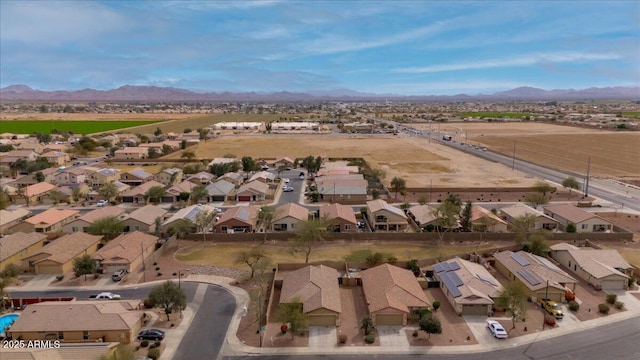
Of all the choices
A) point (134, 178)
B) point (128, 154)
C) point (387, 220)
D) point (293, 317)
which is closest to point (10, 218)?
point (134, 178)

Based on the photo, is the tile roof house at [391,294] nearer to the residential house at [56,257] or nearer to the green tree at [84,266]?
the green tree at [84,266]

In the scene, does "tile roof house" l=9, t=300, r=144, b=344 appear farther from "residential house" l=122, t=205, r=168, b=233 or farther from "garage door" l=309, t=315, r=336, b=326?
"residential house" l=122, t=205, r=168, b=233

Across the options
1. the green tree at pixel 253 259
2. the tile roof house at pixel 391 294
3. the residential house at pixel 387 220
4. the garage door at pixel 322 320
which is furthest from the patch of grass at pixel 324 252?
the garage door at pixel 322 320

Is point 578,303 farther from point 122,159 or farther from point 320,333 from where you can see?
point 122,159

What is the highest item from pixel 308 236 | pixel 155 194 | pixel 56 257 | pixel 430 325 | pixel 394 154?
pixel 394 154

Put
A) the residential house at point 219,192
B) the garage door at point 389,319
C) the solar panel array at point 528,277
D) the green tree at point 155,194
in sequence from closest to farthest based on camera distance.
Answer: the garage door at point 389,319 < the solar panel array at point 528,277 < the green tree at point 155,194 < the residential house at point 219,192

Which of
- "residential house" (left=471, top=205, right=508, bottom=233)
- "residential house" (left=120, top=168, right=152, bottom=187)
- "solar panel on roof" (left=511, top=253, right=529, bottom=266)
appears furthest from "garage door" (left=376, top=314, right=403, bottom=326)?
"residential house" (left=120, top=168, right=152, bottom=187)

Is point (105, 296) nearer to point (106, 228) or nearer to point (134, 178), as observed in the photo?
point (106, 228)
